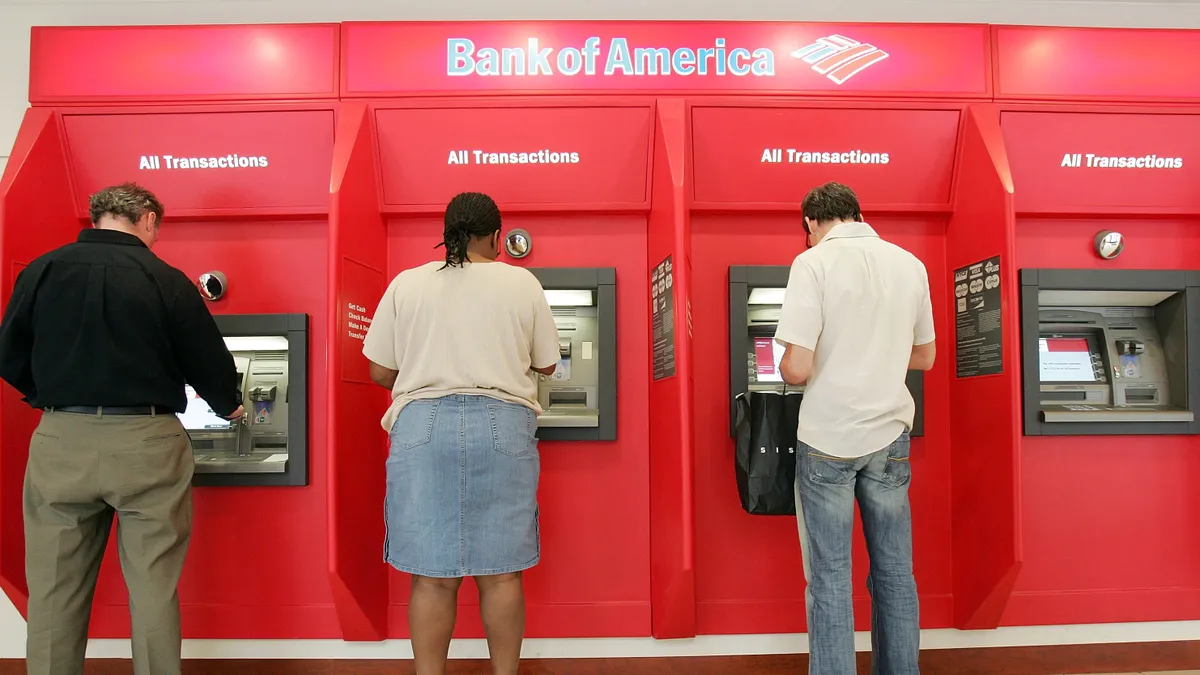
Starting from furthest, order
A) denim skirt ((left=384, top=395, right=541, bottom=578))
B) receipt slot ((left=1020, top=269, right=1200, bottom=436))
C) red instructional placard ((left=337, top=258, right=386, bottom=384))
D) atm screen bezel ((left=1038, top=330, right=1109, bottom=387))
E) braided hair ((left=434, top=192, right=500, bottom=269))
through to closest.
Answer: atm screen bezel ((left=1038, top=330, right=1109, bottom=387)) → receipt slot ((left=1020, top=269, right=1200, bottom=436)) → red instructional placard ((left=337, top=258, right=386, bottom=384)) → braided hair ((left=434, top=192, right=500, bottom=269)) → denim skirt ((left=384, top=395, right=541, bottom=578))

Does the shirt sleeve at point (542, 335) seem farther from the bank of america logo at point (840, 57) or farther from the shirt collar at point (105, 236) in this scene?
the bank of america logo at point (840, 57)

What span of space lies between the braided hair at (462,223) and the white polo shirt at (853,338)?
96 centimetres

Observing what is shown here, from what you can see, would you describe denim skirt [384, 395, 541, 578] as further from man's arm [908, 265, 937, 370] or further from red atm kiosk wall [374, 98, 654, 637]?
man's arm [908, 265, 937, 370]

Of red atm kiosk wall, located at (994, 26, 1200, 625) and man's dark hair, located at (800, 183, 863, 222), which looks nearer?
man's dark hair, located at (800, 183, 863, 222)

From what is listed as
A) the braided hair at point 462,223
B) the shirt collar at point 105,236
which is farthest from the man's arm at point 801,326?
the shirt collar at point 105,236

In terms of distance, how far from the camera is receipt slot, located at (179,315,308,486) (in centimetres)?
270

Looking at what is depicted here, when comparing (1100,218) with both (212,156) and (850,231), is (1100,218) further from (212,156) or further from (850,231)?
(212,156)

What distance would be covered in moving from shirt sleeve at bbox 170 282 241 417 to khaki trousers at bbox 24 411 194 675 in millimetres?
164

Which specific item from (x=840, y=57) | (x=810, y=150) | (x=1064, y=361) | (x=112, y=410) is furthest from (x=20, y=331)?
(x=1064, y=361)

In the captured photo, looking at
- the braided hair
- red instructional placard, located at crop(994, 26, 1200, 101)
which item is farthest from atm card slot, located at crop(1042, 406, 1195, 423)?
the braided hair

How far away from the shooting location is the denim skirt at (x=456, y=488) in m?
1.88

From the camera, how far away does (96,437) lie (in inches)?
83.6

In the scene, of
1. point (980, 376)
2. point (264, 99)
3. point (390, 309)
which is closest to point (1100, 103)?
point (980, 376)

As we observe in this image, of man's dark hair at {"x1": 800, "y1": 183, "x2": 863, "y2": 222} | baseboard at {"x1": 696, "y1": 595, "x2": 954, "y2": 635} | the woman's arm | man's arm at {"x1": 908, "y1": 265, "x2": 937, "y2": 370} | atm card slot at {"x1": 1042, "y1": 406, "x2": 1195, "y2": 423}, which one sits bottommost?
baseboard at {"x1": 696, "y1": 595, "x2": 954, "y2": 635}
